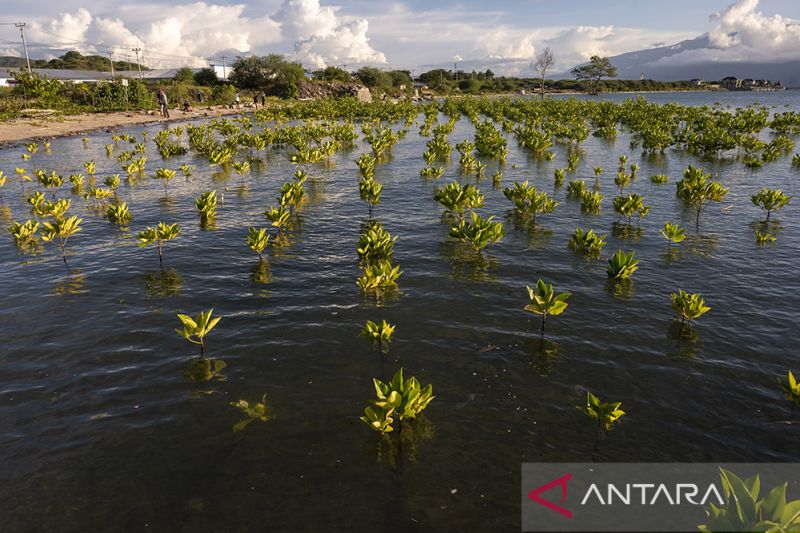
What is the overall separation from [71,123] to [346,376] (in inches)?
2269

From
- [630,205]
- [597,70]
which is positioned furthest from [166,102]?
[597,70]

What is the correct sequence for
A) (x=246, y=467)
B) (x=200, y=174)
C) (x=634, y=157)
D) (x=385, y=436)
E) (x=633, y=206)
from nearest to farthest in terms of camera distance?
1. (x=246, y=467)
2. (x=385, y=436)
3. (x=633, y=206)
4. (x=200, y=174)
5. (x=634, y=157)

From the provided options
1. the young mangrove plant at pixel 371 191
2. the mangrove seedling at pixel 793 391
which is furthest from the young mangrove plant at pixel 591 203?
the mangrove seedling at pixel 793 391

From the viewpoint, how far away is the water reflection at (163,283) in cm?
1250

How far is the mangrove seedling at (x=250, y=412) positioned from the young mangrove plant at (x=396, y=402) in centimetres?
192

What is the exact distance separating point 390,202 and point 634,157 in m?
22.6

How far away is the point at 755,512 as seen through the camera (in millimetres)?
4469

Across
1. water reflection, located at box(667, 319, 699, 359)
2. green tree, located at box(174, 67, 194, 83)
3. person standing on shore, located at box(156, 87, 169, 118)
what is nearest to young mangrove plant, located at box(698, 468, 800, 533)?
water reflection, located at box(667, 319, 699, 359)

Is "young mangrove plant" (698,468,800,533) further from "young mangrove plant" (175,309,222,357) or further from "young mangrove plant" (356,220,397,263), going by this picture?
"young mangrove plant" (356,220,397,263)

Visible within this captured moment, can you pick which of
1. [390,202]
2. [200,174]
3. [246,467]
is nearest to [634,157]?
[390,202]

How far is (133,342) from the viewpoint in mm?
10055

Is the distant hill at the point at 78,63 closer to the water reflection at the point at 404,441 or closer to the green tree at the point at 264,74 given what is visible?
the green tree at the point at 264,74

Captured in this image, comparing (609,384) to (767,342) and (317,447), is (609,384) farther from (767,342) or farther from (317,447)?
(317,447)

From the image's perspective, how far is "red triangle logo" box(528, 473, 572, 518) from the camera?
6.16 meters
